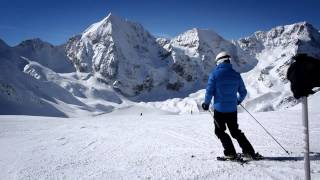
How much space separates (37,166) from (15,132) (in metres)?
6.90

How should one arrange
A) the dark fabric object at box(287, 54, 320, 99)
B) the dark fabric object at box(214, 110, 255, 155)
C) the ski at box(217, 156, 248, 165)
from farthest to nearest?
the dark fabric object at box(214, 110, 255, 155) < the ski at box(217, 156, 248, 165) < the dark fabric object at box(287, 54, 320, 99)

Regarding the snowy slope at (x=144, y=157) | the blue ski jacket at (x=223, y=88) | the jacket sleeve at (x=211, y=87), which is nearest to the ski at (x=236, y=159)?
the snowy slope at (x=144, y=157)

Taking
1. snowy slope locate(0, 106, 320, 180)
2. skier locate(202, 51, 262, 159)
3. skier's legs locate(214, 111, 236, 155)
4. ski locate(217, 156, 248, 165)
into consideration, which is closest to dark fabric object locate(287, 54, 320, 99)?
snowy slope locate(0, 106, 320, 180)

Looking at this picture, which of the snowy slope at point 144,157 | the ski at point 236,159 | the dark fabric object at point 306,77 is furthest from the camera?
the ski at point 236,159

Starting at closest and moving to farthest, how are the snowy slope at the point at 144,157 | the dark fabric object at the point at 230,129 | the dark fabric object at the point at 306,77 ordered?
the dark fabric object at the point at 306,77
the snowy slope at the point at 144,157
the dark fabric object at the point at 230,129

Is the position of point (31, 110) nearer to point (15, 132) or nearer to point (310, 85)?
point (15, 132)

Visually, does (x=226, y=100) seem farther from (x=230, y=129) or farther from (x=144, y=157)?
(x=144, y=157)

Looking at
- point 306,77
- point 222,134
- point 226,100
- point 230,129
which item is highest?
point 306,77

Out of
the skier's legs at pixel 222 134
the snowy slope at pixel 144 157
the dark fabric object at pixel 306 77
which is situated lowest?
the snowy slope at pixel 144 157

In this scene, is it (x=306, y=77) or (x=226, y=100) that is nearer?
(x=306, y=77)

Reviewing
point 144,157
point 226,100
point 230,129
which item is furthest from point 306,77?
point 144,157

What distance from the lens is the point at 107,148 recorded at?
9258mm

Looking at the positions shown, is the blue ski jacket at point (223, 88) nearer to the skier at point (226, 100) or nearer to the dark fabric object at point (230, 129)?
the skier at point (226, 100)

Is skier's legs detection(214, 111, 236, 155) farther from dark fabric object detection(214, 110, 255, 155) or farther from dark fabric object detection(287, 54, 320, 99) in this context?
dark fabric object detection(287, 54, 320, 99)
